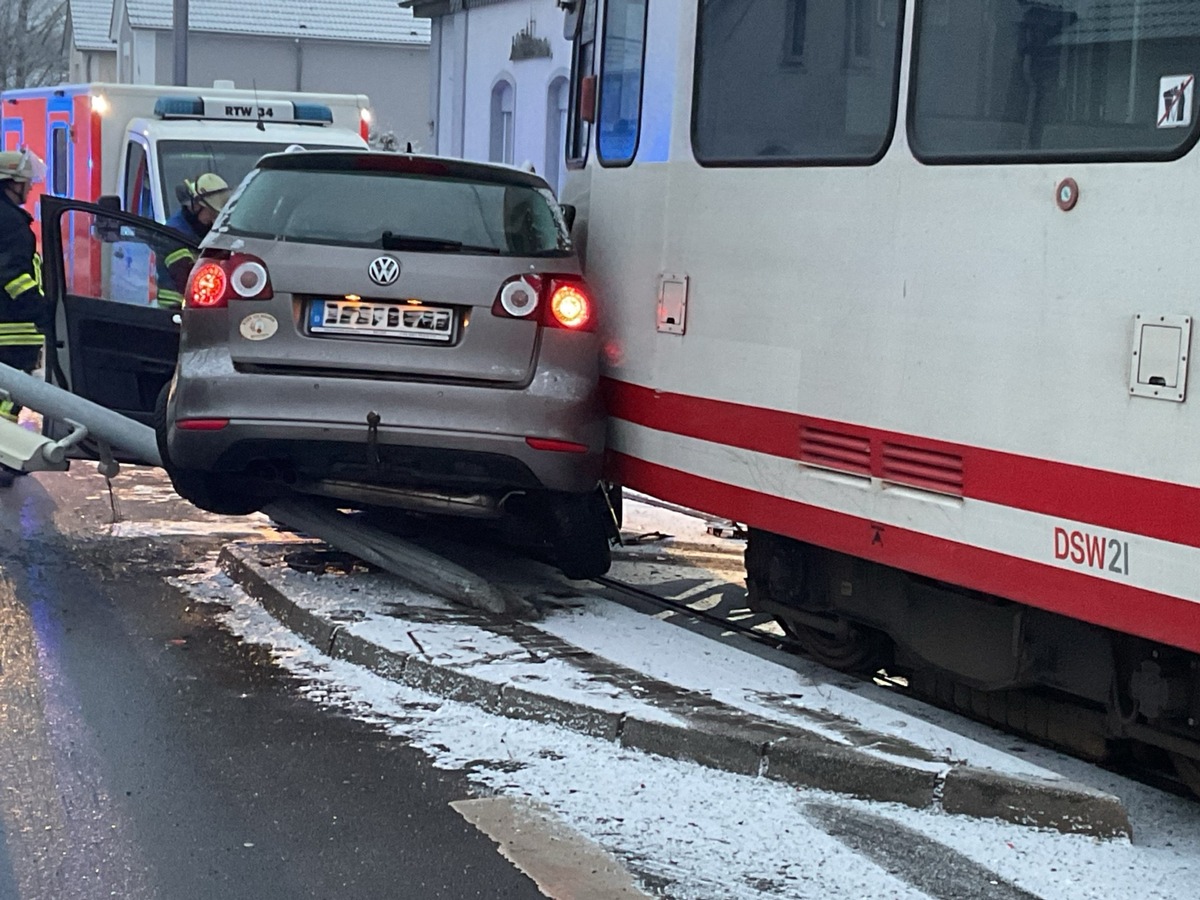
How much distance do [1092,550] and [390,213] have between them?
3250 millimetres

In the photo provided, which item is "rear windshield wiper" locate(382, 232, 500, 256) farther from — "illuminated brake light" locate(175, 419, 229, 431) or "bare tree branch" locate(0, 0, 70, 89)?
"bare tree branch" locate(0, 0, 70, 89)

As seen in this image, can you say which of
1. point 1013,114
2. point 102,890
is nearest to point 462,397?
point 1013,114

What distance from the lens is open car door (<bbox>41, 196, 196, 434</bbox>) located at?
931 cm

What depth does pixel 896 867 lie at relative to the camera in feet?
15.3

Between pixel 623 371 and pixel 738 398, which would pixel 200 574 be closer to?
pixel 623 371

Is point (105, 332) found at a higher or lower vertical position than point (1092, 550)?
higher

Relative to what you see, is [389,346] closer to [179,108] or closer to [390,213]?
[390,213]

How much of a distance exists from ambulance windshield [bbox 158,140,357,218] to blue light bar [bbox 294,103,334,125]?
122 centimetres

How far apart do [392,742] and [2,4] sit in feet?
241

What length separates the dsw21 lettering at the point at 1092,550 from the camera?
16.0 ft

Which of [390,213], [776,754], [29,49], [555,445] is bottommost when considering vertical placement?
[776,754]

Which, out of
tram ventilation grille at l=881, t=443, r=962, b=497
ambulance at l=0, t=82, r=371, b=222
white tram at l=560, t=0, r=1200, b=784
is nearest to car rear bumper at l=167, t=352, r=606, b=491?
white tram at l=560, t=0, r=1200, b=784

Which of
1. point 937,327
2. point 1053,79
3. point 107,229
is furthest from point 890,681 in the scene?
point 107,229

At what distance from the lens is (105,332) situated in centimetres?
943
